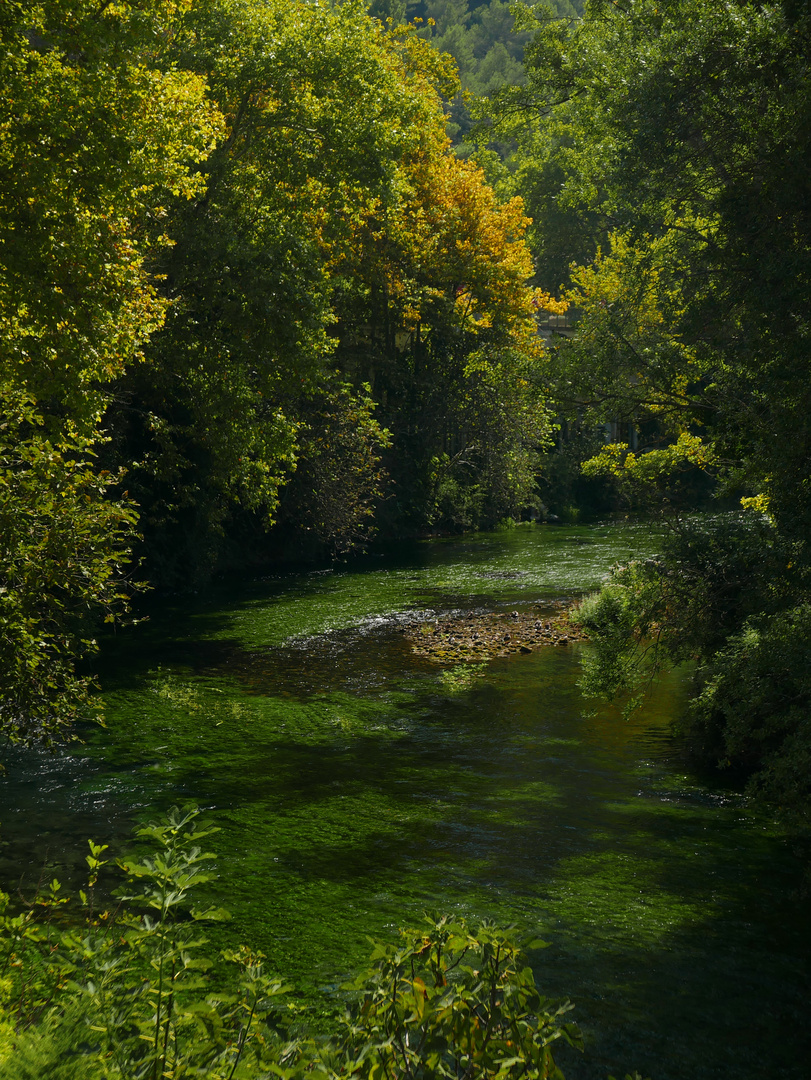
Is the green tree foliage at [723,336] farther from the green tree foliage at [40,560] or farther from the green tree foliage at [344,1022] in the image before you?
the green tree foliage at [40,560]

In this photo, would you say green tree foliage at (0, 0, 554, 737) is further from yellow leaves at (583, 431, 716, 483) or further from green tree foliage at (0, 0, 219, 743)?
yellow leaves at (583, 431, 716, 483)

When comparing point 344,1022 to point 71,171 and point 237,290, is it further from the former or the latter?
point 237,290

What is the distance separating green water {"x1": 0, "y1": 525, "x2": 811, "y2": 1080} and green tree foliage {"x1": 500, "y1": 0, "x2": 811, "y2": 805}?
Answer: 101cm

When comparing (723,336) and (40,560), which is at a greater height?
(723,336)

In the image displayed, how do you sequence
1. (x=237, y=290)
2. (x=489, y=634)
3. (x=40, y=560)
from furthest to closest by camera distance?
(x=237, y=290)
(x=489, y=634)
(x=40, y=560)

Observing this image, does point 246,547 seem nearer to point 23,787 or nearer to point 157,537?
point 157,537

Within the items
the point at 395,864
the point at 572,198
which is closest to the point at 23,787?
the point at 395,864

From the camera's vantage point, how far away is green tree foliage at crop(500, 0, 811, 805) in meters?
8.48

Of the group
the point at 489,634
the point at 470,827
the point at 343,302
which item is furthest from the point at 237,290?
the point at 470,827

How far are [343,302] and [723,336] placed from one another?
72.1 feet

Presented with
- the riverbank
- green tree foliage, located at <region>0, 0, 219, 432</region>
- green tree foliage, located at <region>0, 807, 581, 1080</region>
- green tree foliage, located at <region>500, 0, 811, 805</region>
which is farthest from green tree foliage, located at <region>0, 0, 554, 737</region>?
green tree foliage, located at <region>0, 807, 581, 1080</region>

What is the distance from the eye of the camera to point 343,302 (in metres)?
30.9

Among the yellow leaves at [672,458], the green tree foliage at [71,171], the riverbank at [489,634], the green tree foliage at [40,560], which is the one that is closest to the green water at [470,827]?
the riverbank at [489,634]

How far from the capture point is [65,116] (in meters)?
10.7
